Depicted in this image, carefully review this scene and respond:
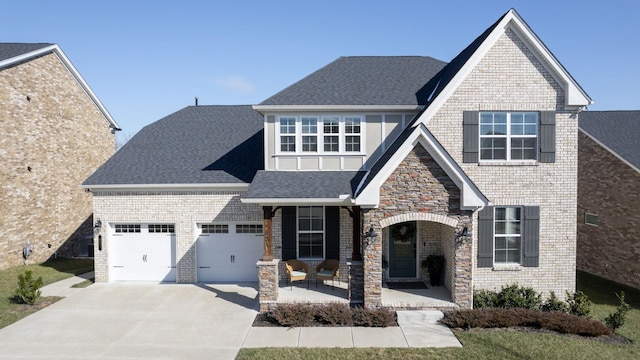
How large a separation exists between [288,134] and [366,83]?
13.2 ft

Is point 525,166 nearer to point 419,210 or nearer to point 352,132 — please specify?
point 419,210

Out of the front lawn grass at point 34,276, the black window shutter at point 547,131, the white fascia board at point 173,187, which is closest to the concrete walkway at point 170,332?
the front lawn grass at point 34,276

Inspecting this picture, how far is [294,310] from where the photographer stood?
10.8 meters

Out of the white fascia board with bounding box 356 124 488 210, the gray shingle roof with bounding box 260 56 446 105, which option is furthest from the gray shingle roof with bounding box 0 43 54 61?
the white fascia board with bounding box 356 124 488 210

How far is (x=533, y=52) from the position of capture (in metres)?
12.4

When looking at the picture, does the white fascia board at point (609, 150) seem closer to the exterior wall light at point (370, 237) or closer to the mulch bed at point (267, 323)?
the exterior wall light at point (370, 237)

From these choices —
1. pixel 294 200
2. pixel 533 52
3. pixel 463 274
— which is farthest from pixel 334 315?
pixel 533 52

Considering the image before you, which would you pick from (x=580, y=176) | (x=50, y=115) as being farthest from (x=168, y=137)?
(x=580, y=176)

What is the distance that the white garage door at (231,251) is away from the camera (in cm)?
1509

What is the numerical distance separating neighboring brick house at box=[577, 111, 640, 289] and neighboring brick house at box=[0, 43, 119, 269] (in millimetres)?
24421

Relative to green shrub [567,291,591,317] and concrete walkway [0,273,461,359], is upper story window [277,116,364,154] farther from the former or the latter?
green shrub [567,291,591,317]

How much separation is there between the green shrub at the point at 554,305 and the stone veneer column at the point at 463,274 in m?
2.96

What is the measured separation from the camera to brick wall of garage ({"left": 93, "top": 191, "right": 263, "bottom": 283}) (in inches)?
588

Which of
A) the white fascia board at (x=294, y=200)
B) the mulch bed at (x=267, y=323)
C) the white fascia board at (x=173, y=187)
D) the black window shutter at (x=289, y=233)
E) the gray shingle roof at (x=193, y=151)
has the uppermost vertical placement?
the gray shingle roof at (x=193, y=151)
